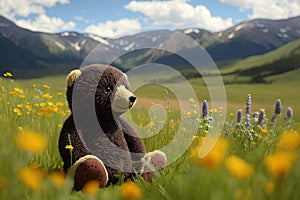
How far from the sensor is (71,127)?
3.09 metres

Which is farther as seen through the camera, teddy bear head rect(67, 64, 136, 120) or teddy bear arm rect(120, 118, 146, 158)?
teddy bear arm rect(120, 118, 146, 158)

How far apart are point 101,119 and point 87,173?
58 centimetres

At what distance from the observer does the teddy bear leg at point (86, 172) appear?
2.75 meters

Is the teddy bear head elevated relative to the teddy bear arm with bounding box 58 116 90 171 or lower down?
elevated

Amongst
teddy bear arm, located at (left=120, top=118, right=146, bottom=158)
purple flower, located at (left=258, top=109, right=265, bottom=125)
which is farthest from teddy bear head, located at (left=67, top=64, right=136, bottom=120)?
purple flower, located at (left=258, top=109, right=265, bottom=125)

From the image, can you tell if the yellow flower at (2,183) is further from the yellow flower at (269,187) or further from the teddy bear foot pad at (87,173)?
the teddy bear foot pad at (87,173)

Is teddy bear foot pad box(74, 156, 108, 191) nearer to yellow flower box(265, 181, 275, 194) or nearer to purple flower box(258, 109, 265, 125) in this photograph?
yellow flower box(265, 181, 275, 194)

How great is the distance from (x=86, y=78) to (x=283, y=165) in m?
2.44

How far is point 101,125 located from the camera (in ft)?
10.4

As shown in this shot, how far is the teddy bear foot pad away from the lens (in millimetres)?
2744

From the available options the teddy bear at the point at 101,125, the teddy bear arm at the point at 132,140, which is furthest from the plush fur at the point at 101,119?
the teddy bear arm at the point at 132,140

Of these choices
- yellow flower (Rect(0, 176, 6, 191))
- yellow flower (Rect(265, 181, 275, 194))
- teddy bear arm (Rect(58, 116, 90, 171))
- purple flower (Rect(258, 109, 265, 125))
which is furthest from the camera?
purple flower (Rect(258, 109, 265, 125))

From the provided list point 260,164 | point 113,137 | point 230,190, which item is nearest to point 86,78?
point 113,137

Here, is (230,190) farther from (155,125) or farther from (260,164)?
(155,125)
